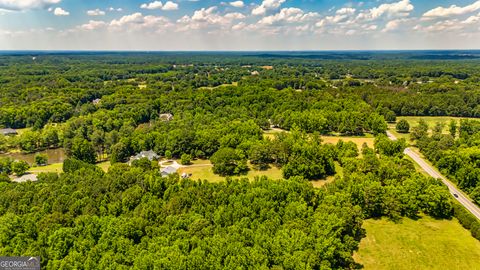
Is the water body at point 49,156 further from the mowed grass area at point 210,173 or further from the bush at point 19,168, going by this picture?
the mowed grass area at point 210,173

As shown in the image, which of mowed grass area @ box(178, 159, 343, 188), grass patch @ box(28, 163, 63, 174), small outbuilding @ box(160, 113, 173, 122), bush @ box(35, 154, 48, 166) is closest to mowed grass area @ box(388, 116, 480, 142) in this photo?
mowed grass area @ box(178, 159, 343, 188)

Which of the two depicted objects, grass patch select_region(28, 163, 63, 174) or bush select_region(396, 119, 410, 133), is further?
bush select_region(396, 119, 410, 133)

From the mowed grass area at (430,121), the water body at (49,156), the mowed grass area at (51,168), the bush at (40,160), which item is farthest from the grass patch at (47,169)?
the mowed grass area at (430,121)

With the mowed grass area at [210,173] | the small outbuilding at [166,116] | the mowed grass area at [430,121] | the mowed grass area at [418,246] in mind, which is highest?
the small outbuilding at [166,116]

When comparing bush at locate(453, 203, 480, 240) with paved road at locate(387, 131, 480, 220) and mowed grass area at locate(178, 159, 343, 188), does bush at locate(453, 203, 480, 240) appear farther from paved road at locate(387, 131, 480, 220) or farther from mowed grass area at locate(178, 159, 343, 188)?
mowed grass area at locate(178, 159, 343, 188)

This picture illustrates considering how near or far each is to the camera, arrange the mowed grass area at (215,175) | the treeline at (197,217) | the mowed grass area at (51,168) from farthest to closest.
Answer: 1. the mowed grass area at (51,168)
2. the mowed grass area at (215,175)
3. the treeline at (197,217)
